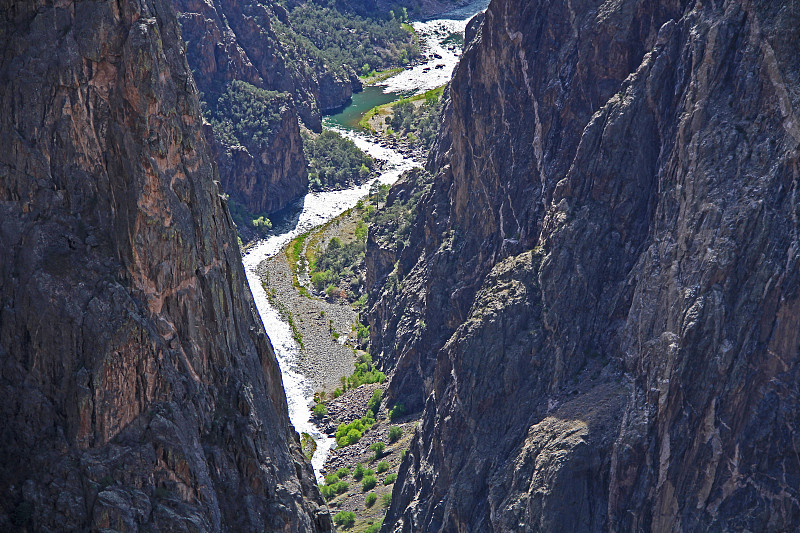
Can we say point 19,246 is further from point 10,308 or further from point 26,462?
point 26,462

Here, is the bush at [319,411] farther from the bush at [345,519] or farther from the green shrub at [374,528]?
the green shrub at [374,528]

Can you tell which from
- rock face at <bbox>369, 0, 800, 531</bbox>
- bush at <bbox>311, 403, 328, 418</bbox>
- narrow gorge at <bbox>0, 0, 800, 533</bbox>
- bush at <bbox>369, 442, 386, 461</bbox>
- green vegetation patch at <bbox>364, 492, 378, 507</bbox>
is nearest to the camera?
narrow gorge at <bbox>0, 0, 800, 533</bbox>

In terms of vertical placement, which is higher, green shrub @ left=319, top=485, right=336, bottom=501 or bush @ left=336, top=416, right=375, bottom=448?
bush @ left=336, top=416, right=375, bottom=448

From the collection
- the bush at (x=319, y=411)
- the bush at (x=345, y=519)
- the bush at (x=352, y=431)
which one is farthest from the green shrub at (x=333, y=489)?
the bush at (x=319, y=411)

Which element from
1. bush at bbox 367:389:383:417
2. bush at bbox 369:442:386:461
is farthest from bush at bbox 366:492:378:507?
bush at bbox 367:389:383:417

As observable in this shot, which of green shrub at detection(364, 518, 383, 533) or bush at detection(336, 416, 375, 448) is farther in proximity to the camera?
bush at detection(336, 416, 375, 448)

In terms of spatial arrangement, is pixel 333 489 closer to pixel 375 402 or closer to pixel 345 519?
pixel 345 519

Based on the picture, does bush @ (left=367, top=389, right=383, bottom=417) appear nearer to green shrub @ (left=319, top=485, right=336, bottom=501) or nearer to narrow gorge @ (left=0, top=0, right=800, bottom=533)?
narrow gorge @ (left=0, top=0, right=800, bottom=533)
